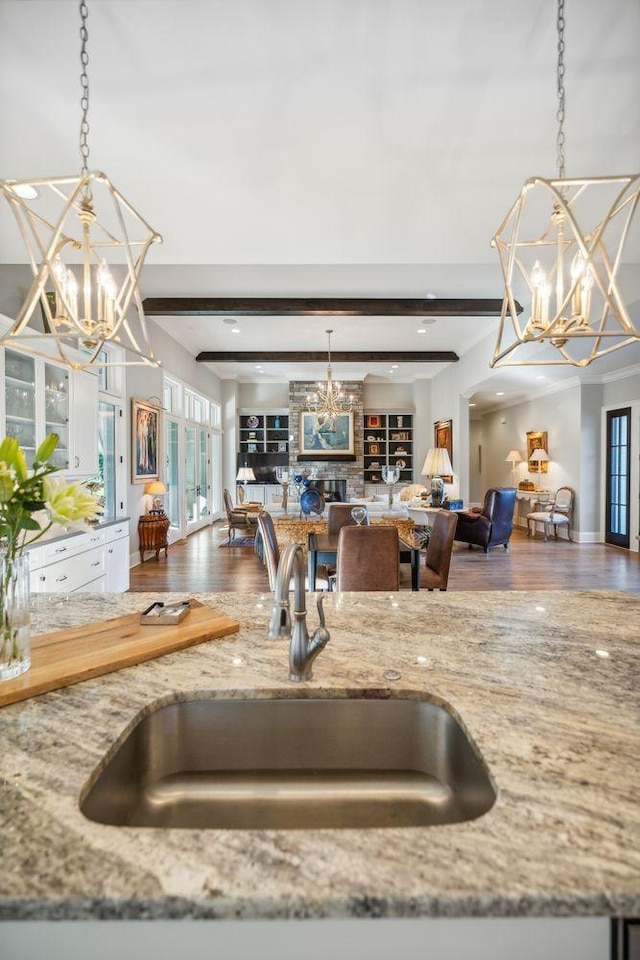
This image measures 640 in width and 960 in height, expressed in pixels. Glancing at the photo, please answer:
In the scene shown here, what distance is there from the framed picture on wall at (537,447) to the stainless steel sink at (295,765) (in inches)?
360

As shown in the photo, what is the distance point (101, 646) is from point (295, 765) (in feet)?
1.86

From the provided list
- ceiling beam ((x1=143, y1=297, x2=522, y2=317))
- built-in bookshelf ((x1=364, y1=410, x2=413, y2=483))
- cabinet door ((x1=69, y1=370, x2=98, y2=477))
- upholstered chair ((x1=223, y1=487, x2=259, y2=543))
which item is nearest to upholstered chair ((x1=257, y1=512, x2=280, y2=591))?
cabinet door ((x1=69, y1=370, x2=98, y2=477))

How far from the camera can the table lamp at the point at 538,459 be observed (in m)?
8.94

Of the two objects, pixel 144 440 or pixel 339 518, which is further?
pixel 144 440

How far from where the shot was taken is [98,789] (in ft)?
2.61

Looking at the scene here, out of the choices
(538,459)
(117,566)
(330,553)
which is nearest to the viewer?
(330,553)

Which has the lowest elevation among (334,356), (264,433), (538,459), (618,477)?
(618,477)

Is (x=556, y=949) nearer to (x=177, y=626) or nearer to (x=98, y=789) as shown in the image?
(x=98, y=789)

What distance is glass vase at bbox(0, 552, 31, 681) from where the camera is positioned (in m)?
0.97

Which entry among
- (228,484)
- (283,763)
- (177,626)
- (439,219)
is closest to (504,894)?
(283,763)

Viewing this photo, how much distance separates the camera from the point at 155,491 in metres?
6.17

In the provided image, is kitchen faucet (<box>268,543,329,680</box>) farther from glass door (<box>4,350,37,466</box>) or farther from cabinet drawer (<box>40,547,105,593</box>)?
glass door (<box>4,350,37,466</box>)

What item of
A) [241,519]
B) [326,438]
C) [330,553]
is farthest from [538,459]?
[330,553]

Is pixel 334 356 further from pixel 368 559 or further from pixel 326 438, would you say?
pixel 368 559
